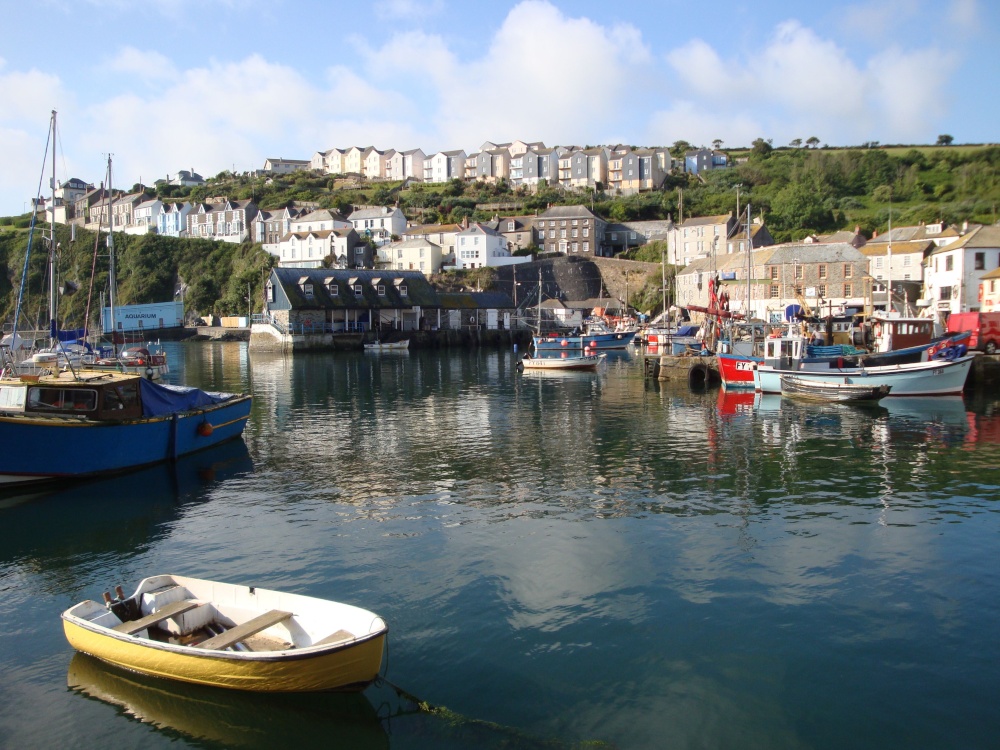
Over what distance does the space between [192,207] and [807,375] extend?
129234 mm

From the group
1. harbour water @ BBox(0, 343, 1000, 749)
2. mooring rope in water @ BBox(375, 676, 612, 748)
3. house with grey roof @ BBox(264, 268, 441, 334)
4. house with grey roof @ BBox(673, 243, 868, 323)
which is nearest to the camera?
mooring rope in water @ BBox(375, 676, 612, 748)

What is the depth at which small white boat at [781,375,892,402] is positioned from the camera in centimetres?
3353

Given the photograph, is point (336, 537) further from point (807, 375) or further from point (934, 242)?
point (934, 242)

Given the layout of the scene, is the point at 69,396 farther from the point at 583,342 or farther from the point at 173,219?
the point at 173,219

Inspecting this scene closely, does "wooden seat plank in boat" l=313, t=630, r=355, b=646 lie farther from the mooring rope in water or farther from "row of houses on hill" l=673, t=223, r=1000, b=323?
"row of houses on hill" l=673, t=223, r=1000, b=323

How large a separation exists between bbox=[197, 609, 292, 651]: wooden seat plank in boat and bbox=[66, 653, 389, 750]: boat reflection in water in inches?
29.7

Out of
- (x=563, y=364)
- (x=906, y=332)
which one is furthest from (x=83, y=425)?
(x=906, y=332)

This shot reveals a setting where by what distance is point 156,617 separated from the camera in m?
9.99

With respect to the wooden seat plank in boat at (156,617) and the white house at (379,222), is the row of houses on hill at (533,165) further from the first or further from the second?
the wooden seat plank in boat at (156,617)

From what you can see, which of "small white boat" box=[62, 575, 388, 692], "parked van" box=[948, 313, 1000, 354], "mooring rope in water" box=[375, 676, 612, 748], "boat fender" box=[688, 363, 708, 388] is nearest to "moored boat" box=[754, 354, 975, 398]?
"parked van" box=[948, 313, 1000, 354]

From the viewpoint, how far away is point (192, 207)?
138750 mm

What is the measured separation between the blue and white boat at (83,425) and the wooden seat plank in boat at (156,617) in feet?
37.4

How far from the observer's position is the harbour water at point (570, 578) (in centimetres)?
926

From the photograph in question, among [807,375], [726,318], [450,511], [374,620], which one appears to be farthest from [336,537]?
[726,318]
